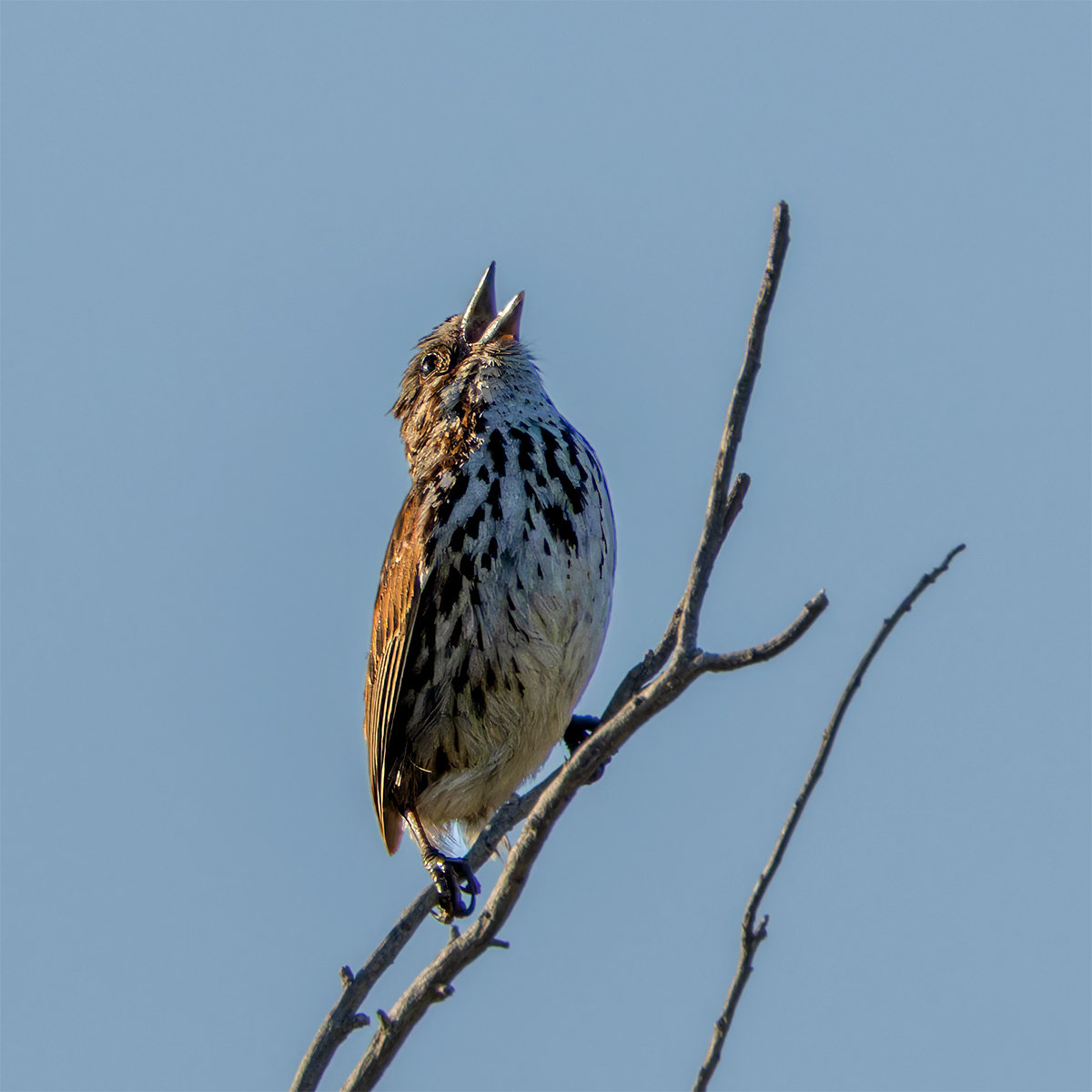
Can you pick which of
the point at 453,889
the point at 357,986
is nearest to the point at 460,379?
the point at 453,889

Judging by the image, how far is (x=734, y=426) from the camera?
2861 mm

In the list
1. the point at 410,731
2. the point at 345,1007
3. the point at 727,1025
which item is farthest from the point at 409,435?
the point at 727,1025

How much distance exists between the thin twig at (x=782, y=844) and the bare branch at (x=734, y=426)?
19.5 inches

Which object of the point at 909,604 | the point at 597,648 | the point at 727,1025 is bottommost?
the point at 727,1025

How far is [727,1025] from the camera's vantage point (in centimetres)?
333

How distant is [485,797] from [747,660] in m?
3.30

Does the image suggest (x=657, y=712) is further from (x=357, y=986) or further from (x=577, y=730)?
(x=577, y=730)

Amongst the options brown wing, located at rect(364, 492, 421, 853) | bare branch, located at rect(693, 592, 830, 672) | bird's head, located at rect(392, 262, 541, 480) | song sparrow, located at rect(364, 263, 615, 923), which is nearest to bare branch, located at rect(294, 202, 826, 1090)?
bare branch, located at rect(693, 592, 830, 672)

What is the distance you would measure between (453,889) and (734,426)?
9.82 ft

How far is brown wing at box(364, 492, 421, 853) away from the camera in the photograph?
5.71m

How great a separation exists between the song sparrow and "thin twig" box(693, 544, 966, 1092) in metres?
1.88

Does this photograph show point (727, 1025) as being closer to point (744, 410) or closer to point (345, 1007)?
point (345, 1007)

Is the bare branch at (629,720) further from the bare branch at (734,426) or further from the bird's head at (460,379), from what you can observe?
the bird's head at (460,379)

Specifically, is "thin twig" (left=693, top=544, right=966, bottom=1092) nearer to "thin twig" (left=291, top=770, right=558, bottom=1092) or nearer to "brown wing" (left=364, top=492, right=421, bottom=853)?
"thin twig" (left=291, top=770, right=558, bottom=1092)
